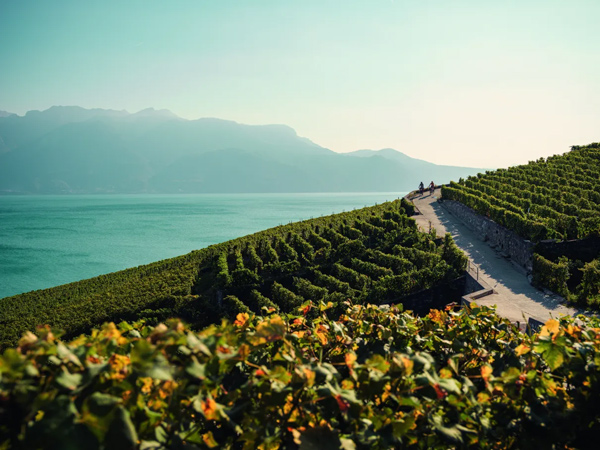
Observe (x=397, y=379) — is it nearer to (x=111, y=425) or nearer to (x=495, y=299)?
(x=111, y=425)

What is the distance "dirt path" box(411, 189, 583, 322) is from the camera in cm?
1080

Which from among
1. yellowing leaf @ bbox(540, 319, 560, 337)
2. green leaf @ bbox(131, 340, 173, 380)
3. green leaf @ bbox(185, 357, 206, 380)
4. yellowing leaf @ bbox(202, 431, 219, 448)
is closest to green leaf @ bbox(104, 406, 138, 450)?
green leaf @ bbox(131, 340, 173, 380)

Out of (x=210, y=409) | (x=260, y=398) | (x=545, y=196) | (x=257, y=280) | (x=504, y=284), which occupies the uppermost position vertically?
(x=545, y=196)

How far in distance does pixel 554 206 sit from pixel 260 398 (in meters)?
22.0

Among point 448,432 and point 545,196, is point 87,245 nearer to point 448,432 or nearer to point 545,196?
point 545,196

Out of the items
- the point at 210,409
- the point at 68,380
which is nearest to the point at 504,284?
the point at 210,409

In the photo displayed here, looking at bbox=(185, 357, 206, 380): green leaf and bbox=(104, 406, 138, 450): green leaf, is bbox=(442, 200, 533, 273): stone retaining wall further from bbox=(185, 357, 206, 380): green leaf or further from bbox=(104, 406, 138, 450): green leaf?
bbox=(104, 406, 138, 450): green leaf

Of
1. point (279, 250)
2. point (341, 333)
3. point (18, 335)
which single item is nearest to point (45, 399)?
point (341, 333)

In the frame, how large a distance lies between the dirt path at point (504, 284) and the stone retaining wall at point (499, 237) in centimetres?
30

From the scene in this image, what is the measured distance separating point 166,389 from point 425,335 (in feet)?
7.28

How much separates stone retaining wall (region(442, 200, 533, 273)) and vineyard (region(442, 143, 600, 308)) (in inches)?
11.5

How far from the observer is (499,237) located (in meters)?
17.5

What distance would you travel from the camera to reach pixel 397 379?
6.03 feet

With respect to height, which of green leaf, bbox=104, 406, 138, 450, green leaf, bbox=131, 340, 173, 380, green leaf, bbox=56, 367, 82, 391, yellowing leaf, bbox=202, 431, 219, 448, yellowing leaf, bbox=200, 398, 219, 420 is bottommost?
yellowing leaf, bbox=202, 431, 219, 448
